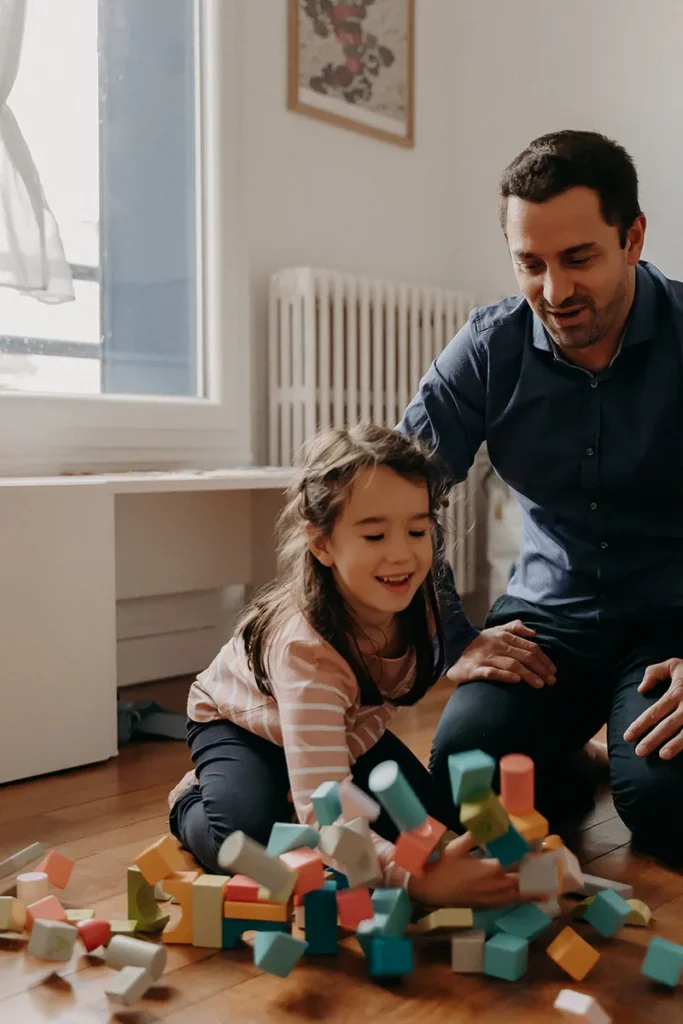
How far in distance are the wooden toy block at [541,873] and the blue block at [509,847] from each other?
11 mm

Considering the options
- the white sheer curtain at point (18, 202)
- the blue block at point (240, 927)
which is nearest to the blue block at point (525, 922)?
the blue block at point (240, 927)

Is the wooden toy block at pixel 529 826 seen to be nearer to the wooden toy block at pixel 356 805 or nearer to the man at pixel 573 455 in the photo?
the wooden toy block at pixel 356 805

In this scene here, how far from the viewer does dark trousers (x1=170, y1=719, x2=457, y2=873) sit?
126cm

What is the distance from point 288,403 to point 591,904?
1736 mm

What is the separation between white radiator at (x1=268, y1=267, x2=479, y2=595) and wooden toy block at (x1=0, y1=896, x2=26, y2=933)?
149 cm

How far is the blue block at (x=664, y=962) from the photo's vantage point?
97 centimetres

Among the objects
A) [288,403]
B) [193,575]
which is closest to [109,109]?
[288,403]

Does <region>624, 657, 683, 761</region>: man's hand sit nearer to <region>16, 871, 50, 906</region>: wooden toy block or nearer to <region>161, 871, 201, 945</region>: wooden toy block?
<region>161, 871, 201, 945</region>: wooden toy block

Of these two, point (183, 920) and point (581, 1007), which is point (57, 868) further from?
point (581, 1007)

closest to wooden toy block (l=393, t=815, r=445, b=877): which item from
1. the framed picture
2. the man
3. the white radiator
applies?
the man

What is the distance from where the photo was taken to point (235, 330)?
2.57 metres

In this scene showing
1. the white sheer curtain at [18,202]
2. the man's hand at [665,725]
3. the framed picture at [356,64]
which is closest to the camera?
the man's hand at [665,725]

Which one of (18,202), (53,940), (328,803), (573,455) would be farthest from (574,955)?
(18,202)

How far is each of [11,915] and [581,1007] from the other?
1.91 ft
